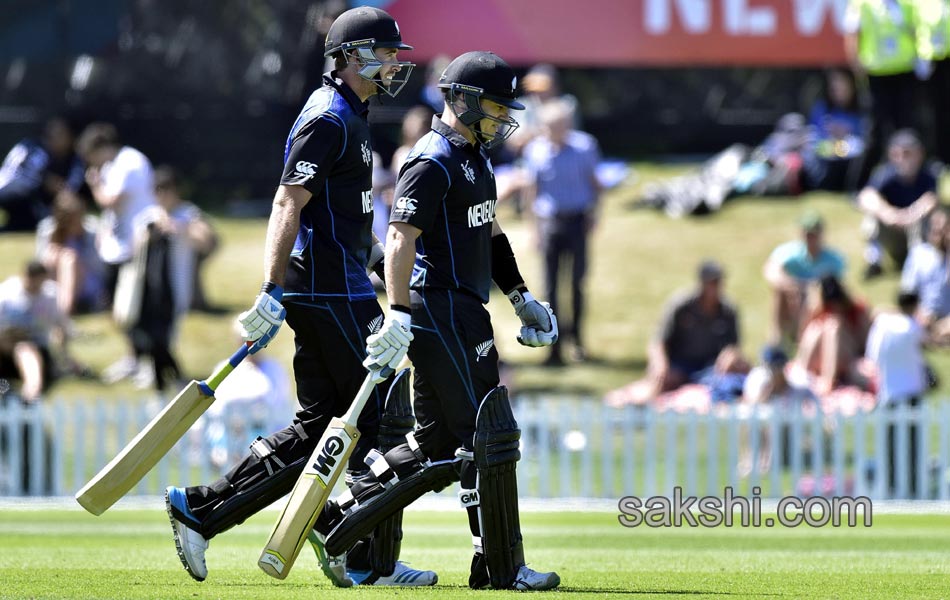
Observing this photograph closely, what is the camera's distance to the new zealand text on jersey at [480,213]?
735cm

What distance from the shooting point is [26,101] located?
64.6 feet

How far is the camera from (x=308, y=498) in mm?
→ 7039

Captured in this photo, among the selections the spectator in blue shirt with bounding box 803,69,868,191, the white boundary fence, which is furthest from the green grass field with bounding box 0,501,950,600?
the spectator in blue shirt with bounding box 803,69,868,191

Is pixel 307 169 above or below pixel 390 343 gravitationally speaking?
above

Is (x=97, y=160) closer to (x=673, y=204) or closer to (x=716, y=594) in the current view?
(x=673, y=204)

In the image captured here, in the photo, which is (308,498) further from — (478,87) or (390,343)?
(478,87)

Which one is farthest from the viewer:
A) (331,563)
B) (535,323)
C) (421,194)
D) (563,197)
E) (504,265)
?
(563,197)

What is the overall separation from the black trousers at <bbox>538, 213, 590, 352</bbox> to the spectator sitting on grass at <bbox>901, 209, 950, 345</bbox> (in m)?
3.05

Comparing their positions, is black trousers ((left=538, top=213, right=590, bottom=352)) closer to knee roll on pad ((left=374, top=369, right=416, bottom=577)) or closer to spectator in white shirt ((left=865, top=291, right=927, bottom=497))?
spectator in white shirt ((left=865, top=291, right=927, bottom=497))

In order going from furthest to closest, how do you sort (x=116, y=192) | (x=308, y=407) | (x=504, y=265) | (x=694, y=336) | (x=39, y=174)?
1. (x=39, y=174)
2. (x=116, y=192)
3. (x=694, y=336)
4. (x=504, y=265)
5. (x=308, y=407)

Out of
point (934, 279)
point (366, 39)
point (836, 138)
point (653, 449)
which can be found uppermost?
point (366, 39)

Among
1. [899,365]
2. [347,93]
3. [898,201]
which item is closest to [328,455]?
[347,93]

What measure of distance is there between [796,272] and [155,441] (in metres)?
9.72

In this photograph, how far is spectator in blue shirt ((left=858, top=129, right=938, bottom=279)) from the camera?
16766mm
